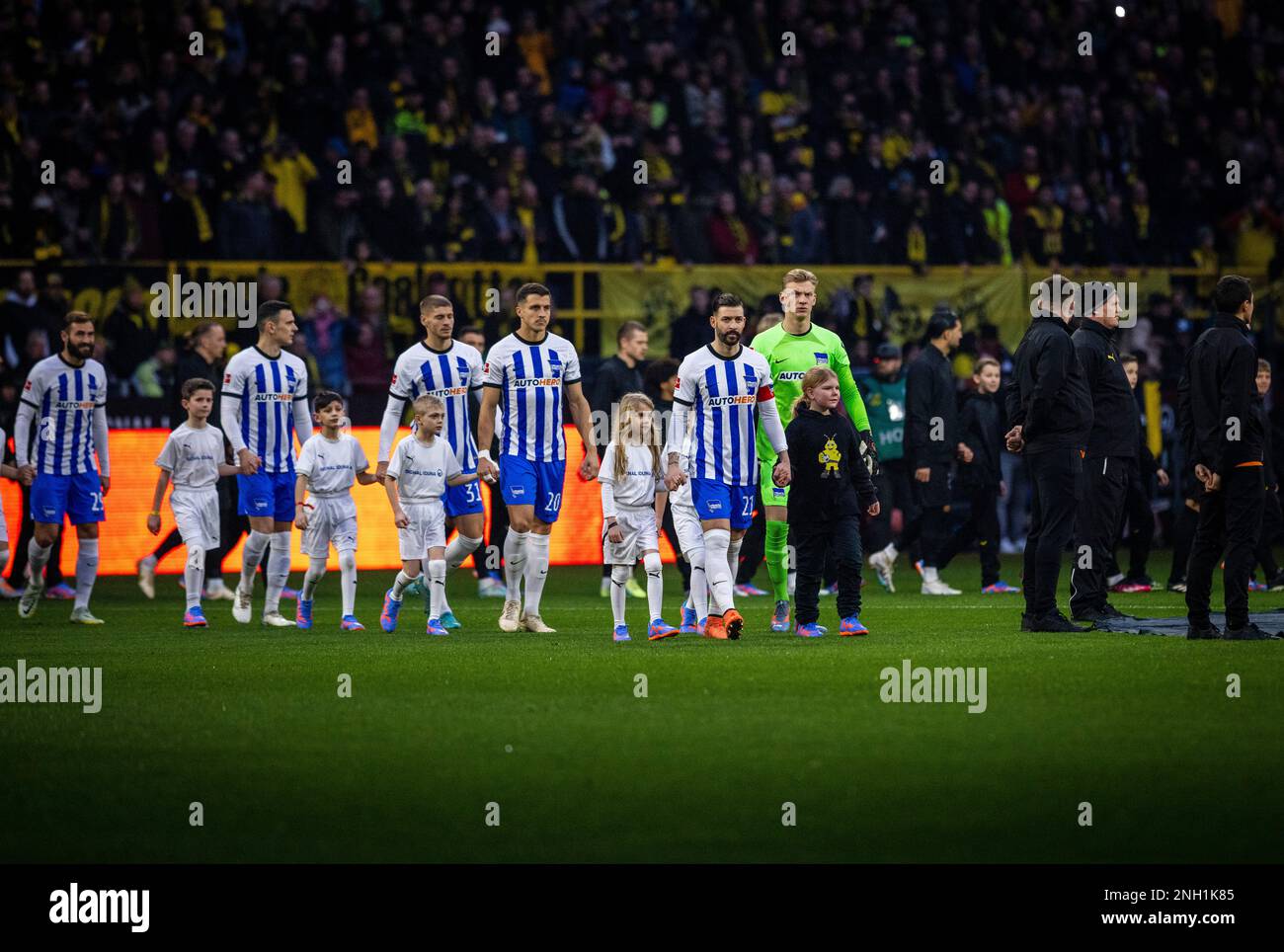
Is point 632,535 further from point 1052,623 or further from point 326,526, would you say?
point 1052,623

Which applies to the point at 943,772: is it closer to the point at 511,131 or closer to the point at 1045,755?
the point at 1045,755

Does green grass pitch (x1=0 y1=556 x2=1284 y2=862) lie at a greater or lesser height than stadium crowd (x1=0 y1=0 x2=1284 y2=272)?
lesser

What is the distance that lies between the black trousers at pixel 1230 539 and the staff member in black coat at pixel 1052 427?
877mm

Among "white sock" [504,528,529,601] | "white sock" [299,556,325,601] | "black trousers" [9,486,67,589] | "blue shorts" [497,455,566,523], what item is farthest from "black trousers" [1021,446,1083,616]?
"black trousers" [9,486,67,589]

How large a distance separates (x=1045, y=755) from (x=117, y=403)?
14.4 m

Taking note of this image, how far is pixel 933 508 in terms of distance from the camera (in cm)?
1695

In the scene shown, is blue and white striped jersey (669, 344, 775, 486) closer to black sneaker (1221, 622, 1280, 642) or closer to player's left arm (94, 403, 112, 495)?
black sneaker (1221, 622, 1280, 642)

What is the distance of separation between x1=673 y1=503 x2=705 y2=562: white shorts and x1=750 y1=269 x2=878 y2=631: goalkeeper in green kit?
60cm

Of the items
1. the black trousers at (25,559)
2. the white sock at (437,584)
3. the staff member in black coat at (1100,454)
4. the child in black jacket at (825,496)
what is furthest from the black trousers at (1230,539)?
the black trousers at (25,559)

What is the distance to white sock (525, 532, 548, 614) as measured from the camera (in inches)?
510

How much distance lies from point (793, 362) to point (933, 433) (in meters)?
3.81

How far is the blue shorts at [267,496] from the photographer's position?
46.5 feet

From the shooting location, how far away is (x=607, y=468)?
12.5 metres

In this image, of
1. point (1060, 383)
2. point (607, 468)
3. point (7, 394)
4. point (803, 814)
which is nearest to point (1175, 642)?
point (1060, 383)
